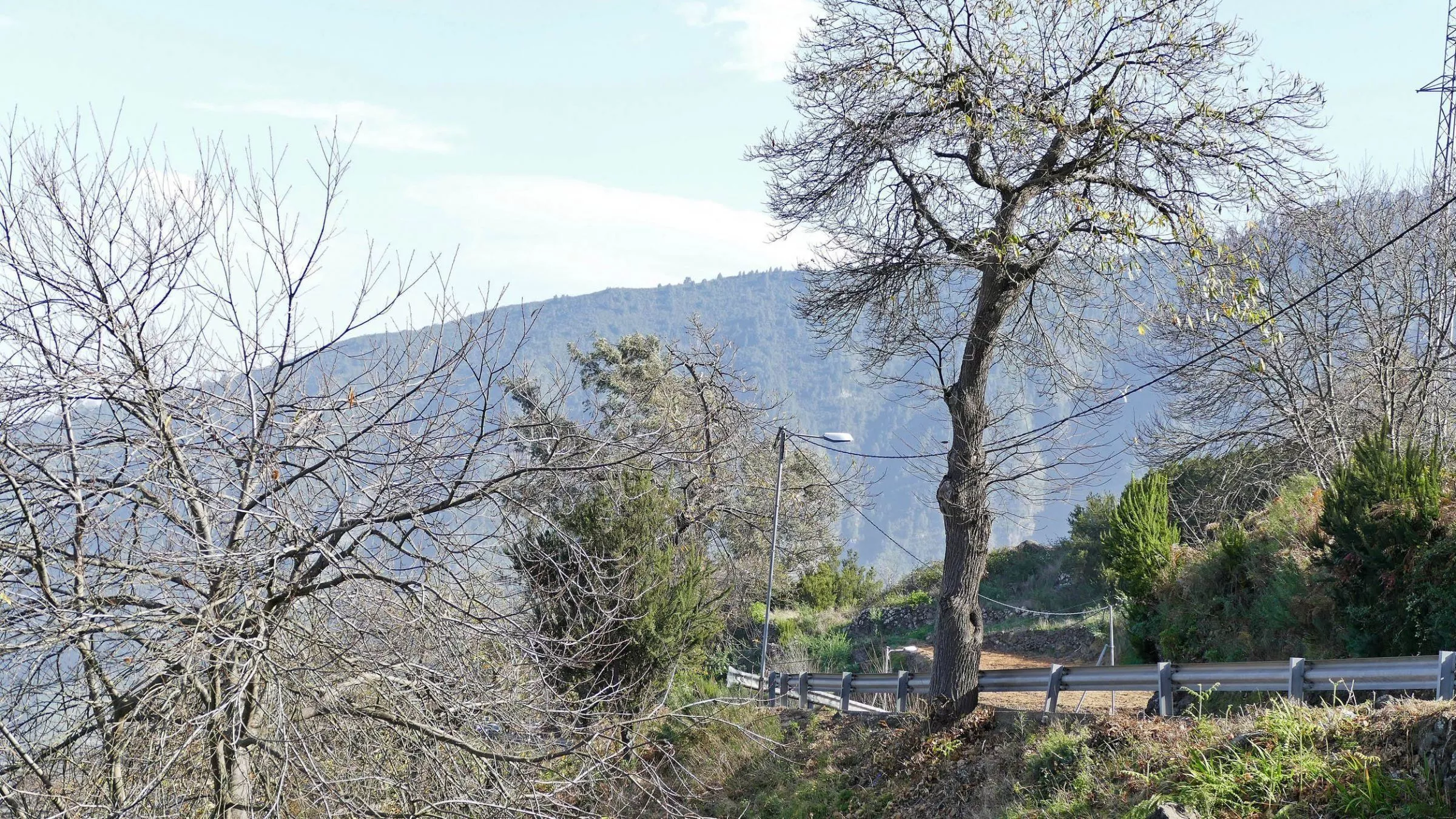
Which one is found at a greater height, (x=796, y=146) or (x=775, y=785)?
(x=796, y=146)

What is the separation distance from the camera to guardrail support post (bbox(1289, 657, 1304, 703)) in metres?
9.84

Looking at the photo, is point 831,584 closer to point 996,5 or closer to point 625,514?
point 625,514

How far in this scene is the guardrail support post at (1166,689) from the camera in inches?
433

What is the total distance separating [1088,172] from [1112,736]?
21.1ft

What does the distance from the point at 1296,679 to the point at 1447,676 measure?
1.31 meters

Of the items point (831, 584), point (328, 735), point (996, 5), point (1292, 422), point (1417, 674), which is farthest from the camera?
point (831, 584)

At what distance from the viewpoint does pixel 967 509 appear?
12945 mm

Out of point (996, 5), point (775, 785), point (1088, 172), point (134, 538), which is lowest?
point (775, 785)

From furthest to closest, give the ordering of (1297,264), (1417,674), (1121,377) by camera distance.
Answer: (1297,264)
(1121,377)
(1417,674)

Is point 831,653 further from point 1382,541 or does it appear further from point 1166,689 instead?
point 1166,689

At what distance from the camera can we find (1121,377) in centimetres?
1461

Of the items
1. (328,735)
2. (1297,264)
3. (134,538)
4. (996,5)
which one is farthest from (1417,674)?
(1297,264)

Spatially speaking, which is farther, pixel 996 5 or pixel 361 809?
pixel 996 5

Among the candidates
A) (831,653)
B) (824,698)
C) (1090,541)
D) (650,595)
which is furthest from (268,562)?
(1090,541)
